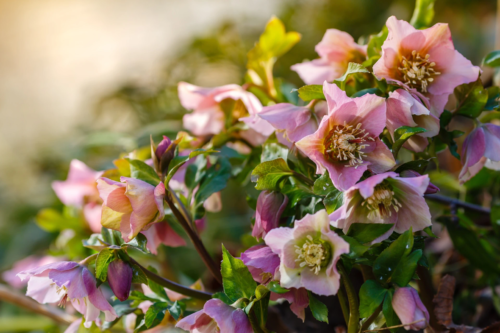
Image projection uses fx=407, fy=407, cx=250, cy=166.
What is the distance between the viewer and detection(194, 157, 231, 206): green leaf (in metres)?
0.36

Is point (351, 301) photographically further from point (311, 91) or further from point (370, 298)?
point (311, 91)

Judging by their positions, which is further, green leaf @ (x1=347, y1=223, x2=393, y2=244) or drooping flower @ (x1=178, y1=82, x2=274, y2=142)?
drooping flower @ (x1=178, y1=82, x2=274, y2=142)

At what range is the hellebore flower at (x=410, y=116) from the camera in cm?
27

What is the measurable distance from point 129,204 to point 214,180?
91 millimetres

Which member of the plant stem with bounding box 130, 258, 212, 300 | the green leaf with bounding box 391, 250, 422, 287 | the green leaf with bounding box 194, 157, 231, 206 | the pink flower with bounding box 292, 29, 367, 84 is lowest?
the plant stem with bounding box 130, 258, 212, 300

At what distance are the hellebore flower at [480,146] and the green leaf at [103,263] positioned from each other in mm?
281

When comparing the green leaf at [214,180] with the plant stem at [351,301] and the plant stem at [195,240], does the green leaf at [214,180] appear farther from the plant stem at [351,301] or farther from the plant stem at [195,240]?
the plant stem at [351,301]

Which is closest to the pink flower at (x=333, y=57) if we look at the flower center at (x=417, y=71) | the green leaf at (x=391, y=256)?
the flower center at (x=417, y=71)

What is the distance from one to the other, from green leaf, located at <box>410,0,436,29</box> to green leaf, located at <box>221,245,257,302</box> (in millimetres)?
290

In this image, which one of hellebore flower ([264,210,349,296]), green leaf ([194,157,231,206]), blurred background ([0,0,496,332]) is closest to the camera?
hellebore flower ([264,210,349,296])

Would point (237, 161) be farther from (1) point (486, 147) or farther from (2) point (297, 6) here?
(2) point (297, 6)

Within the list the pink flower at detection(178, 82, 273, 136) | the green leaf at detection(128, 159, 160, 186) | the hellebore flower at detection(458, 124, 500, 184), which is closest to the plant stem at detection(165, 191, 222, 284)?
the green leaf at detection(128, 159, 160, 186)

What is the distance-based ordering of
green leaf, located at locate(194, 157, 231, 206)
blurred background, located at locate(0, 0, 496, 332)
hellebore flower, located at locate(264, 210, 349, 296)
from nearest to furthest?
hellebore flower, located at locate(264, 210, 349, 296) → green leaf, located at locate(194, 157, 231, 206) → blurred background, located at locate(0, 0, 496, 332)

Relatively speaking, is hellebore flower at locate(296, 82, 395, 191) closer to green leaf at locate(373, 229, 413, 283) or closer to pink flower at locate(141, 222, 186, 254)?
green leaf at locate(373, 229, 413, 283)
